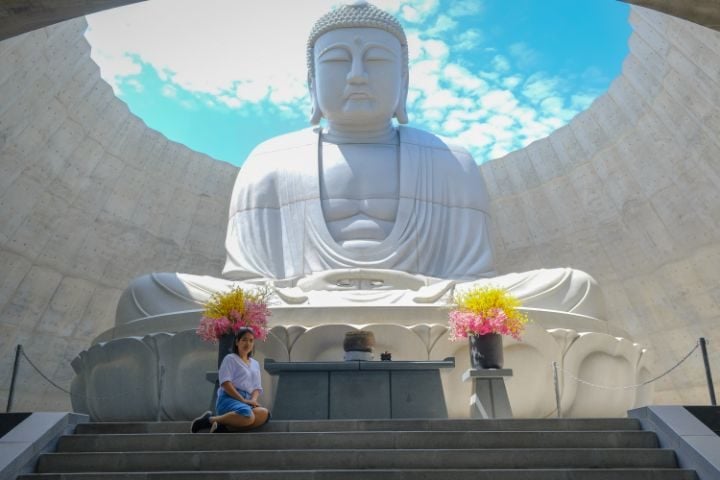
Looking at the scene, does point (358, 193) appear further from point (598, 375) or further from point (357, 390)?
point (357, 390)

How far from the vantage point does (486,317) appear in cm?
501

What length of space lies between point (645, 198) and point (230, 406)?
6.81 m

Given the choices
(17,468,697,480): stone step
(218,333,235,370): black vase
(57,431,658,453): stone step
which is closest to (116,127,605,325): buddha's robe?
(218,333,235,370): black vase

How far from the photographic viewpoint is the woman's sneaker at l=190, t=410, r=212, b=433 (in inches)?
150

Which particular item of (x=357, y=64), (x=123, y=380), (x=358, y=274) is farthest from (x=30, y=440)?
(x=357, y=64)

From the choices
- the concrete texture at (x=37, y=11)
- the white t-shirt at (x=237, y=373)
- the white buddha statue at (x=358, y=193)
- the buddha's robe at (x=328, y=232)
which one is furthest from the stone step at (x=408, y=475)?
the buddha's robe at (x=328, y=232)

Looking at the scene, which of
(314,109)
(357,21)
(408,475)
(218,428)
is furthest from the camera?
(314,109)

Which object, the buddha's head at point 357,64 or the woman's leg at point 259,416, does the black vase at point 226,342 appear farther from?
the buddha's head at point 357,64

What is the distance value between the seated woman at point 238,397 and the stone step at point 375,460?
0.90 ft

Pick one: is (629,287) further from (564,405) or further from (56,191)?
(56,191)

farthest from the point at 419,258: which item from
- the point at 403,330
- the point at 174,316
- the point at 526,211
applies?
the point at 526,211

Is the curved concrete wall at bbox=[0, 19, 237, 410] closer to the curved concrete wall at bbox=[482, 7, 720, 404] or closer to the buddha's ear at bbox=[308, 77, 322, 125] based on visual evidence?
the buddha's ear at bbox=[308, 77, 322, 125]

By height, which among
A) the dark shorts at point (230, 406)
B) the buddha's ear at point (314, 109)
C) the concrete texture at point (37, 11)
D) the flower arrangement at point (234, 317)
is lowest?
the dark shorts at point (230, 406)

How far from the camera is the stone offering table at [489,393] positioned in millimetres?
4785
